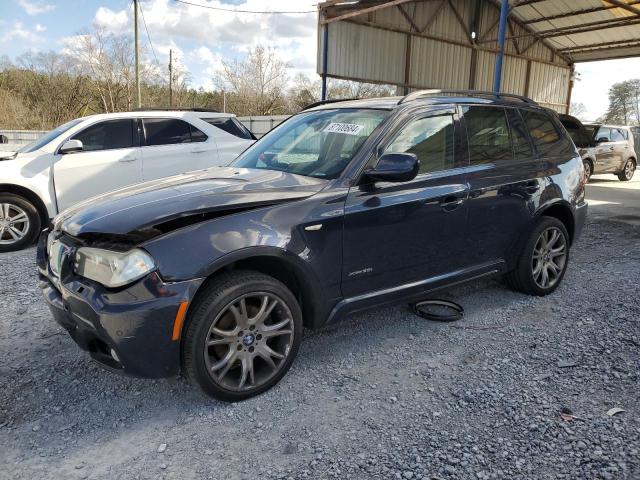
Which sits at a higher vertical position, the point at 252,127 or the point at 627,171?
the point at 252,127

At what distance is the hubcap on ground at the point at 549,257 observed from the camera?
176 inches

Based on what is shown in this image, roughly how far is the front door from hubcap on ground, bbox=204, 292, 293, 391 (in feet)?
1.67

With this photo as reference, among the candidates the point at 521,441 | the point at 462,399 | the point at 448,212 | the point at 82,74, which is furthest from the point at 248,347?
the point at 82,74

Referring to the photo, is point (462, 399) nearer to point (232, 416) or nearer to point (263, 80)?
point (232, 416)

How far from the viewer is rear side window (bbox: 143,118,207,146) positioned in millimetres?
7086

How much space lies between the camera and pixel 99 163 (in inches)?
263

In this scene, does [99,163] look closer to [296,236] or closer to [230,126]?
[230,126]

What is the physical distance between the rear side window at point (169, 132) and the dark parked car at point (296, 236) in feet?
11.3

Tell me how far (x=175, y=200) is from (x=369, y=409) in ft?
5.24

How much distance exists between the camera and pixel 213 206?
2752mm

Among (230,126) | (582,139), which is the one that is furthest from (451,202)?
(582,139)

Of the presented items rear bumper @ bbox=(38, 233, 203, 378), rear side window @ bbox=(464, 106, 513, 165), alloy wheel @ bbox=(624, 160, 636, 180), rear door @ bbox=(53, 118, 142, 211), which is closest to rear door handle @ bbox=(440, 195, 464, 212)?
rear side window @ bbox=(464, 106, 513, 165)

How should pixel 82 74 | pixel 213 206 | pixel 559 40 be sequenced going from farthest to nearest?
pixel 82 74 < pixel 559 40 < pixel 213 206

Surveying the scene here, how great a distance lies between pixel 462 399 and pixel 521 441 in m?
0.44
